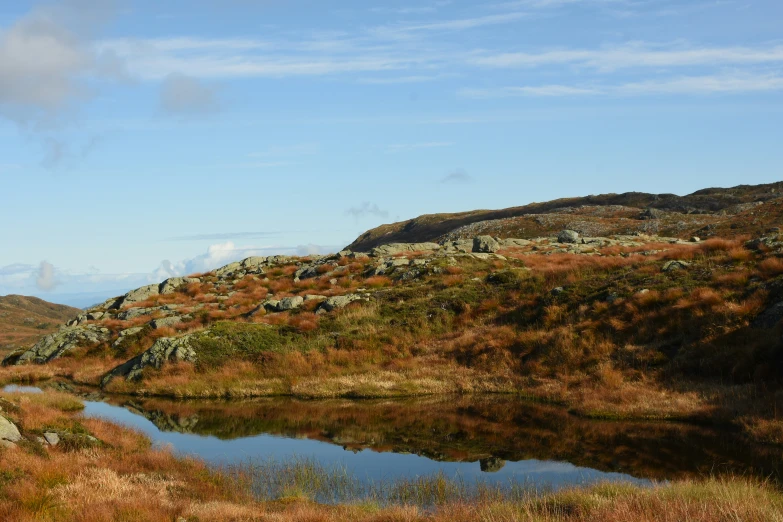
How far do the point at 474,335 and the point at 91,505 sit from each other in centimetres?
2634

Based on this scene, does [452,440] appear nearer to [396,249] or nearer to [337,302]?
[337,302]

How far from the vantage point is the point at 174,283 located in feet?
216

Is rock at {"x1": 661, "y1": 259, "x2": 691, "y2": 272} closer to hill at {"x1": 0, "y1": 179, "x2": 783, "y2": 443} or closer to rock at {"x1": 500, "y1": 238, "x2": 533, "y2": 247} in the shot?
hill at {"x1": 0, "y1": 179, "x2": 783, "y2": 443}

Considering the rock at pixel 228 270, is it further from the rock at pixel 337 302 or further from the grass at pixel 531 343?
the rock at pixel 337 302

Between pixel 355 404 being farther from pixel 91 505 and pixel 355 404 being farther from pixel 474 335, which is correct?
pixel 91 505

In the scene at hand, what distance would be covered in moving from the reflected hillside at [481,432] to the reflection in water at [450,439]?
4 cm

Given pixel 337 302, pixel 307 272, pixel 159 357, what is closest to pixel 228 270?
pixel 307 272

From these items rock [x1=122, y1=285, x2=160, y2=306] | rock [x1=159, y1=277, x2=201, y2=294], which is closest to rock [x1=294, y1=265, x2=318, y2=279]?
rock [x1=159, y1=277, x2=201, y2=294]

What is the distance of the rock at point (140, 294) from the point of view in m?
62.7

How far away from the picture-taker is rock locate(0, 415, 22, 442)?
58.7 feet

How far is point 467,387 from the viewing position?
105ft

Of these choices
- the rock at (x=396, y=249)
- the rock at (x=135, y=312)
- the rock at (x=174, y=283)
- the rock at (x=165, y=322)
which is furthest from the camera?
the rock at (x=396, y=249)

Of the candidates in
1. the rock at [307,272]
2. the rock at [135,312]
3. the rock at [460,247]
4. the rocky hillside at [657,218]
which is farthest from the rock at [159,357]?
the rocky hillside at [657,218]

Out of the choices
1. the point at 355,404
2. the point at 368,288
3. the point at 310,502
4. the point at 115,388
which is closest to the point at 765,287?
the point at 355,404
